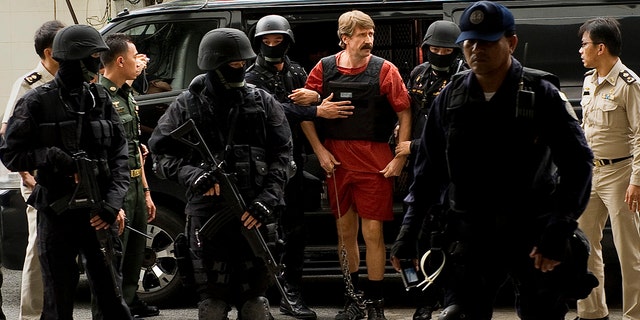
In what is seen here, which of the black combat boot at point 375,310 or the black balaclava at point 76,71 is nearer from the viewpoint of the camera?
the black balaclava at point 76,71

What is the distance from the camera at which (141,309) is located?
8875mm

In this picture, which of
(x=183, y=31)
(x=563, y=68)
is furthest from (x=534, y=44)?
(x=183, y=31)

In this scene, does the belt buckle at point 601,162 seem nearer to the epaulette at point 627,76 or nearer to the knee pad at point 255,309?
the epaulette at point 627,76

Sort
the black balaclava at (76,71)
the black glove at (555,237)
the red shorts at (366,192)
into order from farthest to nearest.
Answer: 1. the red shorts at (366,192)
2. the black balaclava at (76,71)
3. the black glove at (555,237)

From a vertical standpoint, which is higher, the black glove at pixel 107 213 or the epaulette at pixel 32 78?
the epaulette at pixel 32 78

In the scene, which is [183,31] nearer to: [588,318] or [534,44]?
[534,44]

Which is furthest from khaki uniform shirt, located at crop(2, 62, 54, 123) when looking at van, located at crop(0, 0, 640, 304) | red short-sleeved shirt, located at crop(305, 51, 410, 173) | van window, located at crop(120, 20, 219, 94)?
red short-sleeved shirt, located at crop(305, 51, 410, 173)

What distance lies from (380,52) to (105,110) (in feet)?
10.8

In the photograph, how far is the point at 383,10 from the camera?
8.96 m

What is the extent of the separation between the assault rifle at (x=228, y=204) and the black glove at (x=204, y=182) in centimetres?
3

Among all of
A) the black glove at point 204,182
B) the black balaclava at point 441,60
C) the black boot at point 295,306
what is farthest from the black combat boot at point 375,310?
the black glove at point 204,182

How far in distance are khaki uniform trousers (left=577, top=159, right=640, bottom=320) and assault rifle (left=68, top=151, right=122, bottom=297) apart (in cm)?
312

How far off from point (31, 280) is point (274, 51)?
84.7 inches

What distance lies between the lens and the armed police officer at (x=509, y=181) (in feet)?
18.1
